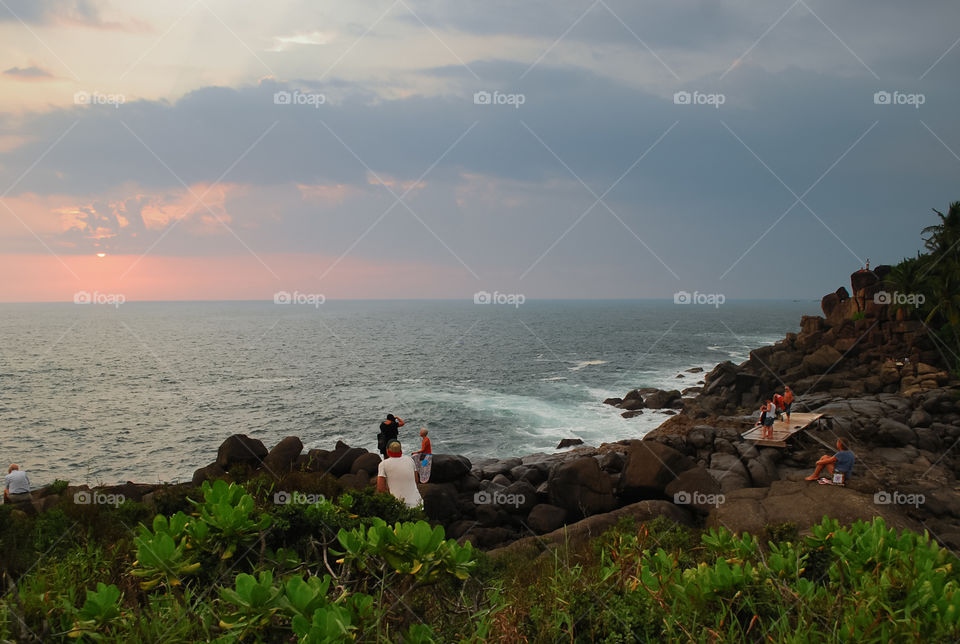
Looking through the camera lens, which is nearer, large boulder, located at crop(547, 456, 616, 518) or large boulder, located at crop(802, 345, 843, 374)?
large boulder, located at crop(547, 456, 616, 518)

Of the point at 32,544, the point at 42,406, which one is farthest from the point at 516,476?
the point at 42,406

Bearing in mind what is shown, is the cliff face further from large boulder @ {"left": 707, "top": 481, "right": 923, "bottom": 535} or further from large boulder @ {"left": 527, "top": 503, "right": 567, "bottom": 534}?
large boulder @ {"left": 527, "top": 503, "right": 567, "bottom": 534}

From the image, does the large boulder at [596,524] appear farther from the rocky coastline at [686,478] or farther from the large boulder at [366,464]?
the large boulder at [366,464]

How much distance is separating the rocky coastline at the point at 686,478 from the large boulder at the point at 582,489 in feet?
0.10

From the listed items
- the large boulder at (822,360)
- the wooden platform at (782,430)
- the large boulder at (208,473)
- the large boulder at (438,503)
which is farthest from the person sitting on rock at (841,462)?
the large boulder at (822,360)

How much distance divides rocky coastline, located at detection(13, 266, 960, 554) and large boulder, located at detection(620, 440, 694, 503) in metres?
0.04

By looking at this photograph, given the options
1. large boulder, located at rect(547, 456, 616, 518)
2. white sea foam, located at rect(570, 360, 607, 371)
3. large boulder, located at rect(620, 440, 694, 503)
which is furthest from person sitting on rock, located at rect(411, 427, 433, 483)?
white sea foam, located at rect(570, 360, 607, 371)

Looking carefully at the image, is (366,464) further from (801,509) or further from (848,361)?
(848,361)

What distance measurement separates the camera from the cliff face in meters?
35.9

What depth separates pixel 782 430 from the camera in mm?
21547

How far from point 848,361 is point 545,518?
126ft

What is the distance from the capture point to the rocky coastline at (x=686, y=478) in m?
12.7

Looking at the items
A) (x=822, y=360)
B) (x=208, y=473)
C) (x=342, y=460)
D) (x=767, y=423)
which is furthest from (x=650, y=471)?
(x=822, y=360)

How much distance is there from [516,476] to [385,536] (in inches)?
746
